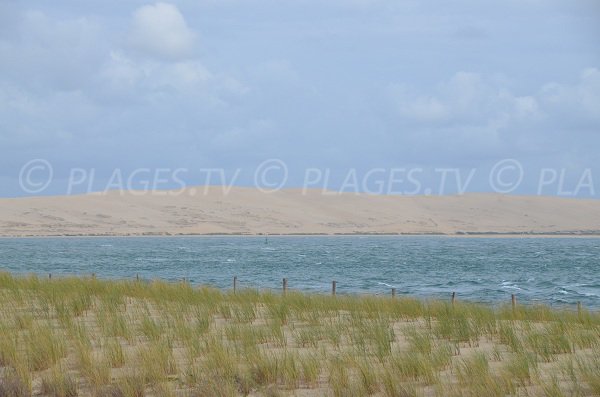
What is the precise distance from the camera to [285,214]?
160 metres

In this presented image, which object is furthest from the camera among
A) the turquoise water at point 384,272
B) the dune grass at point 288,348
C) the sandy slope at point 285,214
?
the sandy slope at point 285,214

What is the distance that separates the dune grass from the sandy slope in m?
116

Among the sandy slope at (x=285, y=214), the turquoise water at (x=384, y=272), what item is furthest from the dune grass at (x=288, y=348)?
the sandy slope at (x=285, y=214)

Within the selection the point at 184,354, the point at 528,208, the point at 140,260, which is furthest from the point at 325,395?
the point at 528,208

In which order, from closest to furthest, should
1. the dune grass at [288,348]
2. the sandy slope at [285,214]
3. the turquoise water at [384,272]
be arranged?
the dune grass at [288,348], the turquoise water at [384,272], the sandy slope at [285,214]

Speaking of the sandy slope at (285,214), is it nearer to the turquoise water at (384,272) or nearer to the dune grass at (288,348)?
the turquoise water at (384,272)

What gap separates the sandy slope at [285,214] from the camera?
142 m

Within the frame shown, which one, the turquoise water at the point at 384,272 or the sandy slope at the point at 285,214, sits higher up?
the sandy slope at the point at 285,214

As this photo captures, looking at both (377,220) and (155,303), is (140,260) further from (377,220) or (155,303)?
(377,220)

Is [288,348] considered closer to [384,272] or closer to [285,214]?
[384,272]

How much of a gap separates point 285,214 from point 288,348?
14691 cm

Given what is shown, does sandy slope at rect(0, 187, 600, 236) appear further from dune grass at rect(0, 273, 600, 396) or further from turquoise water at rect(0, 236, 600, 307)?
dune grass at rect(0, 273, 600, 396)

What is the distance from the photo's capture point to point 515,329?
1541cm

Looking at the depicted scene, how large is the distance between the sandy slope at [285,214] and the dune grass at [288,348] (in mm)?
116461
